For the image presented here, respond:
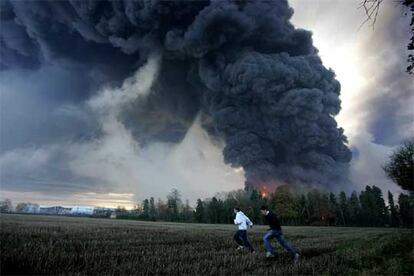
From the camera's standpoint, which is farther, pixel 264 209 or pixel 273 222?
pixel 264 209

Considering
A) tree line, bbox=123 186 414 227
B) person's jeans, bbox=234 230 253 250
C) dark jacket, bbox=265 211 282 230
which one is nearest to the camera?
dark jacket, bbox=265 211 282 230

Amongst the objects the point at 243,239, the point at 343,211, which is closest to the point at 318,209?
the point at 343,211

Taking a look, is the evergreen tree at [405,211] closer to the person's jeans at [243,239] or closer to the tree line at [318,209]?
the tree line at [318,209]

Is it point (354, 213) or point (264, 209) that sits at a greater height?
point (354, 213)

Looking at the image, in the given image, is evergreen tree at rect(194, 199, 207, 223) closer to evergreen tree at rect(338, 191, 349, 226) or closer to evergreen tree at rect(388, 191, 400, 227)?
evergreen tree at rect(338, 191, 349, 226)

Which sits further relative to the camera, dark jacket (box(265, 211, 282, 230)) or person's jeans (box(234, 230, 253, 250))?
person's jeans (box(234, 230, 253, 250))

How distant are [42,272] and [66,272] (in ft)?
1.64

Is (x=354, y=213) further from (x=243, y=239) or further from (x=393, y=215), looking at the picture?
(x=243, y=239)

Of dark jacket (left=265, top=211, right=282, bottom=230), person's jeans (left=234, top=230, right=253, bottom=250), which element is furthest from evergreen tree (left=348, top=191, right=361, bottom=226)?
dark jacket (left=265, top=211, right=282, bottom=230)

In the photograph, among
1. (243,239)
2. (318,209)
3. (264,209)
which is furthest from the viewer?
(318,209)

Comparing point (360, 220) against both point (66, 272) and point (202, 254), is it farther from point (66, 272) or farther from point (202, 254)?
point (66, 272)

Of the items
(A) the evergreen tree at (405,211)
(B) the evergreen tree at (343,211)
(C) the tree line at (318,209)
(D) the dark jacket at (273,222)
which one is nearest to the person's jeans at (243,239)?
(D) the dark jacket at (273,222)

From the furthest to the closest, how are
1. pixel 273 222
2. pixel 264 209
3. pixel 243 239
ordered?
pixel 243 239 → pixel 264 209 → pixel 273 222

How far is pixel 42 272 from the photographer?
805 centimetres
